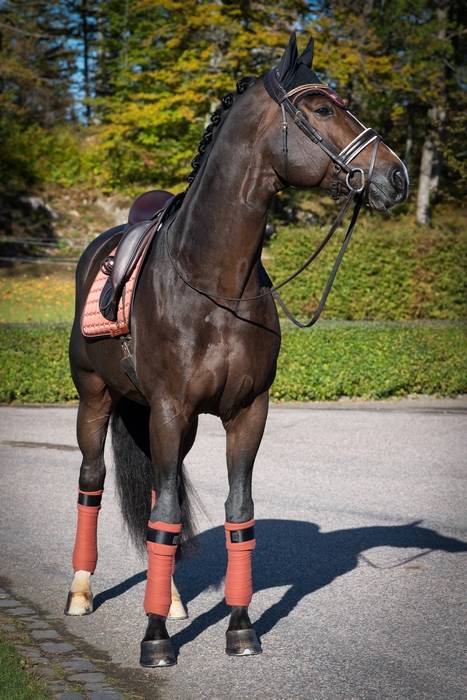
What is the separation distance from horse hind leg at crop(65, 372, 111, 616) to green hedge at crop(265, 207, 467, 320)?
15.4m

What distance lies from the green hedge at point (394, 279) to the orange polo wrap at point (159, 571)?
16457 millimetres

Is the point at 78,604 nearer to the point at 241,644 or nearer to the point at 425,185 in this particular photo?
the point at 241,644

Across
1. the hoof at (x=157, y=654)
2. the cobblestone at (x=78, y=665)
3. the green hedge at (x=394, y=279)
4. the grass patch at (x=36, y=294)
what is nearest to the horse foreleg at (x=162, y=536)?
the hoof at (x=157, y=654)

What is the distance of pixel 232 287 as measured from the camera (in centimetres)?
411

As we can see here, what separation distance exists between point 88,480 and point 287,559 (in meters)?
1.55

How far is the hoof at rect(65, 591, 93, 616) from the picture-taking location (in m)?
4.89

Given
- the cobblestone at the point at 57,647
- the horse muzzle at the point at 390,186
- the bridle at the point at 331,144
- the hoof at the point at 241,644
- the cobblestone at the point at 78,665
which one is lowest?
the cobblestone at the point at 57,647

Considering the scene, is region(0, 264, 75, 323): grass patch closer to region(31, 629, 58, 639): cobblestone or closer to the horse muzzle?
region(31, 629, 58, 639): cobblestone

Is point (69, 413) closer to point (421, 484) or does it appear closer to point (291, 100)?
point (421, 484)

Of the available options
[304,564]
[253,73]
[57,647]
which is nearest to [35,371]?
[304,564]

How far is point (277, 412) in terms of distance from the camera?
12109mm

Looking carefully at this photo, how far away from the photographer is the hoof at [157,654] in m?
4.11

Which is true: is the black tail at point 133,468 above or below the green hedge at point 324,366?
above

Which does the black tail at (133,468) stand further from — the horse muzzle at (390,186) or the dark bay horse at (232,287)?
the horse muzzle at (390,186)
